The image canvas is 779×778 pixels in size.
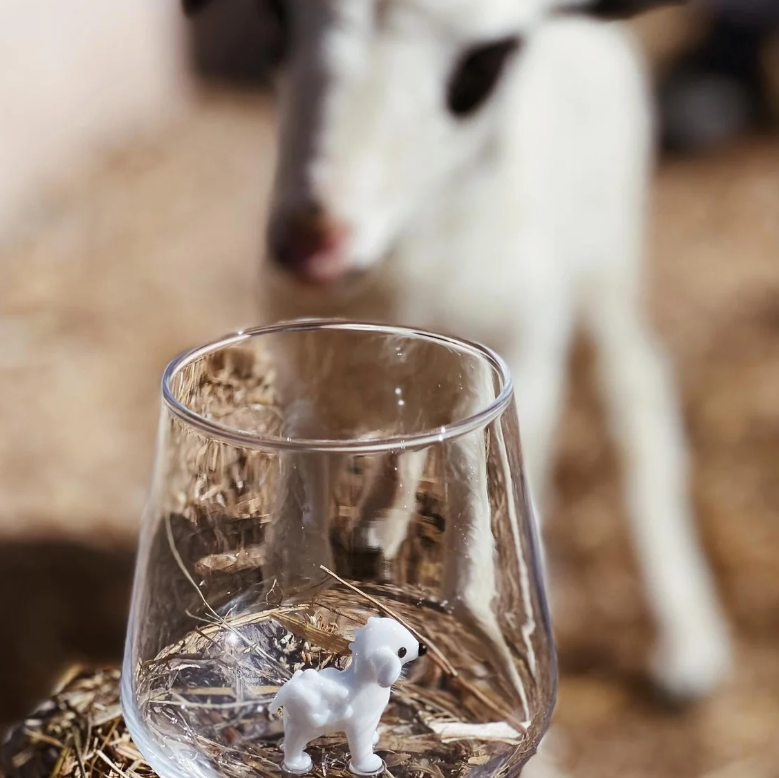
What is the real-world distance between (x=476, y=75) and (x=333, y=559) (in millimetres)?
485

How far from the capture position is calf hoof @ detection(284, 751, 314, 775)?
29 centimetres

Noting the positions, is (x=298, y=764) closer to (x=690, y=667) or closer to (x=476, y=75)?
(x=476, y=75)

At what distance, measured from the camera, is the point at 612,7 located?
2.54ft

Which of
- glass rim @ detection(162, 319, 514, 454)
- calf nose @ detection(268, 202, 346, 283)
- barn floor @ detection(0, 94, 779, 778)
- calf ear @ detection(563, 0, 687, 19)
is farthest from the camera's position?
barn floor @ detection(0, 94, 779, 778)

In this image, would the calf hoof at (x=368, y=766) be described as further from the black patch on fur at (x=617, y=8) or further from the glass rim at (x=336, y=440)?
the black patch on fur at (x=617, y=8)

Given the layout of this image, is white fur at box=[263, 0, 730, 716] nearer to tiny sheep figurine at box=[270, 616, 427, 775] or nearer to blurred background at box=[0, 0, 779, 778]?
blurred background at box=[0, 0, 779, 778]

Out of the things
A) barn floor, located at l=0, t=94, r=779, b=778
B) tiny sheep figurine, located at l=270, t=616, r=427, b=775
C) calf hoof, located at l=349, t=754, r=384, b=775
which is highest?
tiny sheep figurine, located at l=270, t=616, r=427, b=775

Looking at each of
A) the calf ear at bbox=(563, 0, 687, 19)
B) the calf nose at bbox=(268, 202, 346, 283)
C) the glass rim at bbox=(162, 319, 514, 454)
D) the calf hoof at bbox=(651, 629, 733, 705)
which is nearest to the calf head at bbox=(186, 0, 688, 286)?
the calf nose at bbox=(268, 202, 346, 283)

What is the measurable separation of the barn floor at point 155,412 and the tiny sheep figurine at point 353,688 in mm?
521

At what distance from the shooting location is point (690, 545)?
1041 mm

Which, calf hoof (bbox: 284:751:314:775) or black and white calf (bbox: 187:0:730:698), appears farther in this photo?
black and white calf (bbox: 187:0:730:698)

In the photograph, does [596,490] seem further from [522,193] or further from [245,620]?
[245,620]

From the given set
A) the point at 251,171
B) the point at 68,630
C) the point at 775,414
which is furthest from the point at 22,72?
the point at 775,414

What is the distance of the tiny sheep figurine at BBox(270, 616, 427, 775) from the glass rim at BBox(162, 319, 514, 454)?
0.17ft
